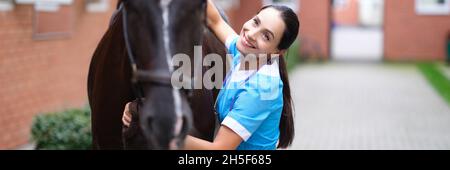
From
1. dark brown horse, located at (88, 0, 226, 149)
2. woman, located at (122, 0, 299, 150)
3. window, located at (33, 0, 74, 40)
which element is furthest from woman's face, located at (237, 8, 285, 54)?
window, located at (33, 0, 74, 40)

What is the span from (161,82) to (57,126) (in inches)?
171

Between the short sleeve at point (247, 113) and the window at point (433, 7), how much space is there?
20.6m

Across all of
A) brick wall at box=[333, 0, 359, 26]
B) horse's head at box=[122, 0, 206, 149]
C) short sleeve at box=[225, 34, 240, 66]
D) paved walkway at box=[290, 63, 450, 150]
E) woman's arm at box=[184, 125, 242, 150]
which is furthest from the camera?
brick wall at box=[333, 0, 359, 26]

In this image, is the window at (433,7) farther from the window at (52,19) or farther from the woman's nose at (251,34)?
the woman's nose at (251,34)

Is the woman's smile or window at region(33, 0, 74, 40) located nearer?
the woman's smile

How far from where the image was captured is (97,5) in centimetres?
1055

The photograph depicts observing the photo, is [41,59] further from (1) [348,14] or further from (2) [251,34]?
(1) [348,14]

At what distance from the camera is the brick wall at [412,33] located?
885 inches

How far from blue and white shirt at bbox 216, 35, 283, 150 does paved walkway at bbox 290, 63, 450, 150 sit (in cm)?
605

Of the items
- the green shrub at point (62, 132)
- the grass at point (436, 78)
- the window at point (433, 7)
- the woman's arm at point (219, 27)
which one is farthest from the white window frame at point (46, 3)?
the window at point (433, 7)

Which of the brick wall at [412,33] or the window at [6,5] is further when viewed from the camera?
the brick wall at [412,33]

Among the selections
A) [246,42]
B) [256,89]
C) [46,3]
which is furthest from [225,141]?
[46,3]

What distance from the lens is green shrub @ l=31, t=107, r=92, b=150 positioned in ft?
21.1

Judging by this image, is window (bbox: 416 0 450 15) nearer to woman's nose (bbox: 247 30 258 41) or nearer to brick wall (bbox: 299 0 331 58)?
brick wall (bbox: 299 0 331 58)
